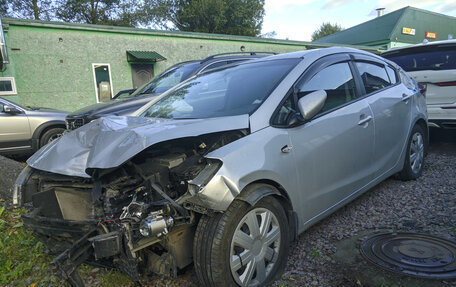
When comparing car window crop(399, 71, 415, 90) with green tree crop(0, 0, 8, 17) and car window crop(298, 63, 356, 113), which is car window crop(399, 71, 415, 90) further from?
green tree crop(0, 0, 8, 17)

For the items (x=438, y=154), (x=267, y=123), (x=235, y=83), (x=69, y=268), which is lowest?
(x=438, y=154)

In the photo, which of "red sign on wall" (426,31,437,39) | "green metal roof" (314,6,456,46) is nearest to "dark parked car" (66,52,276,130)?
"green metal roof" (314,6,456,46)

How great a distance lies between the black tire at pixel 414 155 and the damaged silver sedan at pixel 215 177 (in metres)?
1.13

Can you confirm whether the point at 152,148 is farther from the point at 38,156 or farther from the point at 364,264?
the point at 364,264

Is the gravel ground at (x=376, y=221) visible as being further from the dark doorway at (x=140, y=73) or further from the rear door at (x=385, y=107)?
the dark doorway at (x=140, y=73)

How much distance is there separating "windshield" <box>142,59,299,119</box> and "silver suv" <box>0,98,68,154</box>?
486 cm

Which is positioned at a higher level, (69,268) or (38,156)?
(38,156)

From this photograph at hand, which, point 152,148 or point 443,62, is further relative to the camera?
point 443,62

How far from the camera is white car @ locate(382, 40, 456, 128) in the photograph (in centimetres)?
506

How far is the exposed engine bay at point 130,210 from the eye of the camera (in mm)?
1880

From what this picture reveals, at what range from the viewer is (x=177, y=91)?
144 inches

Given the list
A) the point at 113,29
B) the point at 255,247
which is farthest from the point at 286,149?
the point at 113,29

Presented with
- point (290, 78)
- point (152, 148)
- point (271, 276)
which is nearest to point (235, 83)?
point (290, 78)

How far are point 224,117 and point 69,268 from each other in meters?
1.40
